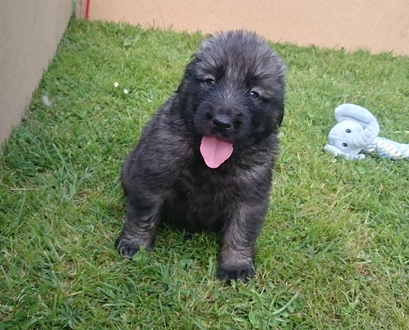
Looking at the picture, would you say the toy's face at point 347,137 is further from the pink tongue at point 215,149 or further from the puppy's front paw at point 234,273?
the pink tongue at point 215,149

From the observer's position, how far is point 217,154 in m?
2.49

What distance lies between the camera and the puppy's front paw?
2.79 metres

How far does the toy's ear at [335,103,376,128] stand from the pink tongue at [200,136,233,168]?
2273 mm

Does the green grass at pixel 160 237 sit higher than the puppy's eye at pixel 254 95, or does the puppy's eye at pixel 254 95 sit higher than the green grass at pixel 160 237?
the puppy's eye at pixel 254 95

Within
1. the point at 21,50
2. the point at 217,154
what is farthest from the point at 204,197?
the point at 21,50

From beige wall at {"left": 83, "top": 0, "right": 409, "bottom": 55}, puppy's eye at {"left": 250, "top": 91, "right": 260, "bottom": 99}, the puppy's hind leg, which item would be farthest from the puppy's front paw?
beige wall at {"left": 83, "top": 0, "right": 409, "bottom": 55}

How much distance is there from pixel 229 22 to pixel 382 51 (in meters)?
2.80

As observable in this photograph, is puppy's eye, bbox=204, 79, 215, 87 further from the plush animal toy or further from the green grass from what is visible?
the plush animal toy

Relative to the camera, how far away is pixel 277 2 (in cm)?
730

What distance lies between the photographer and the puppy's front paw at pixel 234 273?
2.79 m

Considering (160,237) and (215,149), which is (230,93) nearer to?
(215,149)

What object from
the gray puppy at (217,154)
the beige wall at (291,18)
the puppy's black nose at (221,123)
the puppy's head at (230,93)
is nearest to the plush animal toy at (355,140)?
the gray puppy at (217,154)

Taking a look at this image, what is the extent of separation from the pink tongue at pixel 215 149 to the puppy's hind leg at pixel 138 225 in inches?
18.1

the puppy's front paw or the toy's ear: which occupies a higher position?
the toy's ear
